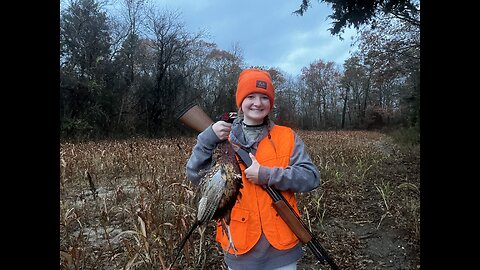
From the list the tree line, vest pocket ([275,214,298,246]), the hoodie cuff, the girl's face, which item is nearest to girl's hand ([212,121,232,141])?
the hoodie cuff

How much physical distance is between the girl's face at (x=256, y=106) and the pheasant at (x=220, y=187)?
7.4 inches

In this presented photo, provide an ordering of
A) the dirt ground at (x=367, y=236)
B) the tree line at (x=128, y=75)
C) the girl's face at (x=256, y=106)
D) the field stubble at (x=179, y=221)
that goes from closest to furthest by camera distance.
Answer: the girl's face at (x=256, y=106) < the field stubble at (x=179, y=221) < the dirt ground at (x=367, y=236) < the tree line at (x=128, y=75)

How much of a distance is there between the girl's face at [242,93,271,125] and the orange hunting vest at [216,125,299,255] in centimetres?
19

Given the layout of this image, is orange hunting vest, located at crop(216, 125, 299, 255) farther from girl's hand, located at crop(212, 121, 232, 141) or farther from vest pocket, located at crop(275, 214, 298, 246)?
girl's hand, located at crop(212, 121, 232, 141)

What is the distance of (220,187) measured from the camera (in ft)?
5.47

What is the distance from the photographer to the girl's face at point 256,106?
70.5 inches

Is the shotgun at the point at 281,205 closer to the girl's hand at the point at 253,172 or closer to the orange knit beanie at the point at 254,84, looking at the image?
the girl's hand at the point at 253,172

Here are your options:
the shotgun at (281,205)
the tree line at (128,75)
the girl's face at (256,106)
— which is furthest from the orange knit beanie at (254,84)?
the tree line at (128,75)

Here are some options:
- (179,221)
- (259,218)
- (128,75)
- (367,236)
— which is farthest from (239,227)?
(128,75)

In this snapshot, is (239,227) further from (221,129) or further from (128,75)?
(128,75)

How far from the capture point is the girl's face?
1.79m

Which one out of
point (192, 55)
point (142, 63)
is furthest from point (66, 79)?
point (192, 55)
